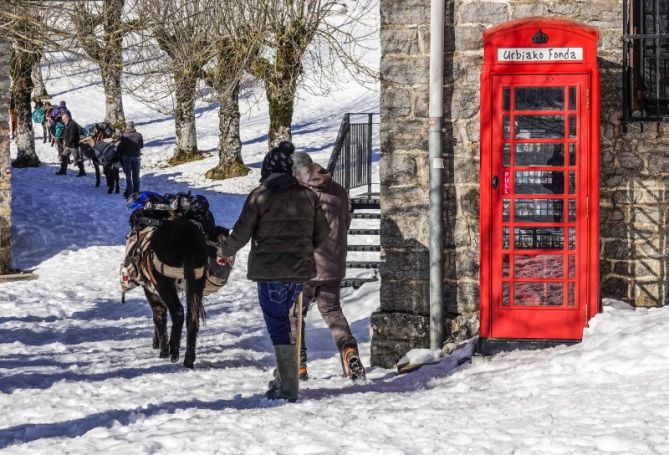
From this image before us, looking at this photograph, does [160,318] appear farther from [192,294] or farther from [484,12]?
[484,12]

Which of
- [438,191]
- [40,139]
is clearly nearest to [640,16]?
[438,191]

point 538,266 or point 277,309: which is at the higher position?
point 538,266

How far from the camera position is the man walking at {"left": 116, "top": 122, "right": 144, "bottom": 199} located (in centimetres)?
2355

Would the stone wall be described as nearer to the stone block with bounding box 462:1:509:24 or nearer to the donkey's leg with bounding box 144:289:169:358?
the donkey's leg with bounding box 144:289:169:358

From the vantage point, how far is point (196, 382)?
8867 mm

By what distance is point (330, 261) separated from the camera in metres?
9.05

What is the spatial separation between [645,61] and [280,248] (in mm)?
4250

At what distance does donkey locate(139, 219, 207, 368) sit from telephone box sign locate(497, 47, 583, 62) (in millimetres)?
3016

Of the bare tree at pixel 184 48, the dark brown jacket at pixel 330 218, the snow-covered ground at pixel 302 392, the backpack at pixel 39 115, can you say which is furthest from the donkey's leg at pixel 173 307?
the backpack at pixel 39 115

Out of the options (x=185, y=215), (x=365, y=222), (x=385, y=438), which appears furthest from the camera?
(x=365, y=222)

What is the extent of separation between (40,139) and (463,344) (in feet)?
97.1

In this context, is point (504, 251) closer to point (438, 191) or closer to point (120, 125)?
point (438, 191)

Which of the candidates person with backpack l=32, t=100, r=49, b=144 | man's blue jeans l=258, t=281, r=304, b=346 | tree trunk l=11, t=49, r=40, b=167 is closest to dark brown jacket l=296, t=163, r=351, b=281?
man's blue jeans l=258, t=281, r=304, b=346

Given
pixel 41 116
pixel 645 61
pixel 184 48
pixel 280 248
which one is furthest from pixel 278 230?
pixel 41 116
